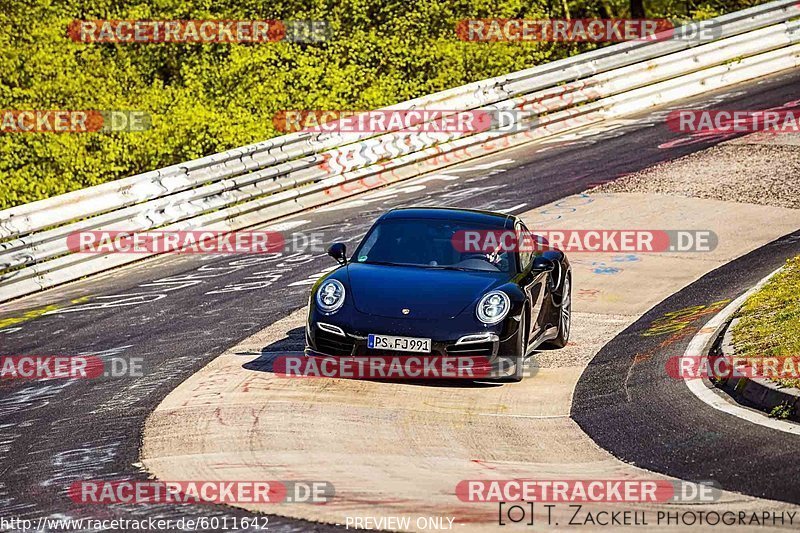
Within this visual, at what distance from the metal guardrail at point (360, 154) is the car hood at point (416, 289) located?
566cm

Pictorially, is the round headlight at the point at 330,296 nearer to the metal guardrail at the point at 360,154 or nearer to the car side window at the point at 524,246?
the car side window at the point at 524,246

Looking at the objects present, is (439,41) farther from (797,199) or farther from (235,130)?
(797,199)

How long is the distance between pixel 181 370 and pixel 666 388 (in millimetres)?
4362

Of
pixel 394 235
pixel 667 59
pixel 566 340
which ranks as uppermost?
pixel 667 59

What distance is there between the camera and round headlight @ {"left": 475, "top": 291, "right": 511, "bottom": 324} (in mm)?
9992

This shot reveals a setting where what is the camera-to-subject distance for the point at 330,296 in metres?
10.2

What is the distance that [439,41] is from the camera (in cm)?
2445

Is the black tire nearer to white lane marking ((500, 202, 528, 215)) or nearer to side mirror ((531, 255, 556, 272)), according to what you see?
side mirror ((531, 255, 556, 272))

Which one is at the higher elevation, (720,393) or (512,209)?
(512,209)

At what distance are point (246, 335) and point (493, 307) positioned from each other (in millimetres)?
3149

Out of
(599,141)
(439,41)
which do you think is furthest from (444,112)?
(439,41)

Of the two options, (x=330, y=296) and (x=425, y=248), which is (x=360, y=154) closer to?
(x=425, y=248)

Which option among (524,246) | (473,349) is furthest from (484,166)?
(473,349)

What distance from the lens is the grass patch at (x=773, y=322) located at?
9.62 metres
